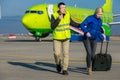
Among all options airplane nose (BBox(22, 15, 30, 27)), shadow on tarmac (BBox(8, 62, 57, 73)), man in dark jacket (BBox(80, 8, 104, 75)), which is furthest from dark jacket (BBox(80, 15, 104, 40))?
airplane nose (BBox(22, 15, 30, 27))

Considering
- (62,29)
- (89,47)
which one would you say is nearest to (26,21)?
(62,29)

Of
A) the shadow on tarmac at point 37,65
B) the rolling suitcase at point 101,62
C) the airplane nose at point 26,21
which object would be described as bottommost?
the airplane nose at point 26,21

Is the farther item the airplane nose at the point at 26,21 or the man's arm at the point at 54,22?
the airplane nose at the point at 26,21

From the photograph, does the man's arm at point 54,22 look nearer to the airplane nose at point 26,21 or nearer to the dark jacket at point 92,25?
the dark jacket at point 92,25

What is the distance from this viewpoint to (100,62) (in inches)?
532

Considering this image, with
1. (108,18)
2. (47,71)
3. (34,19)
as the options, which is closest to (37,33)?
(34,19)

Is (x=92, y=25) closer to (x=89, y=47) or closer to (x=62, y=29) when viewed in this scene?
(x=89, y=47)

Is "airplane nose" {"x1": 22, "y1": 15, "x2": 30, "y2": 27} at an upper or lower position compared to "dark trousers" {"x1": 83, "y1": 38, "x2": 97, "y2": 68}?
lower

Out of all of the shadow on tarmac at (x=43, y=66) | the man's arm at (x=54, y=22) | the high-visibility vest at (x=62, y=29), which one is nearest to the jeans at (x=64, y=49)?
the high-visibility vest at (x=62, y=29)

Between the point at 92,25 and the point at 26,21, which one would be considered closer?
the point at 92,25

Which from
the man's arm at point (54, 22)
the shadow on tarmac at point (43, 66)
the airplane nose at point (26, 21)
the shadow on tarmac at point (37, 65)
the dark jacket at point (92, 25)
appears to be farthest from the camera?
the airplane nose at point (26, 21)

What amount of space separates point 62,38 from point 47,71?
52.0 inches

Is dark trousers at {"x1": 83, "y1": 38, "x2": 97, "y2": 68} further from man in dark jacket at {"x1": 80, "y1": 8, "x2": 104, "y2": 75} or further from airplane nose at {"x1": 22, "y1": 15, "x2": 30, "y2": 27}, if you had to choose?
airplane nose at {"x1": 22, "y1": 15, "x2": 30, "y2": 27}

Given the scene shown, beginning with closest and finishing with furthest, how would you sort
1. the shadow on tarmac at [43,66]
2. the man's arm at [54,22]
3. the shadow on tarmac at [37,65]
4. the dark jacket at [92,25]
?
the man's arm at [54,22], the dark jacket at [92,25], the shadow on tarmac at [43,66], the shadow on tarmac at [37,65]
